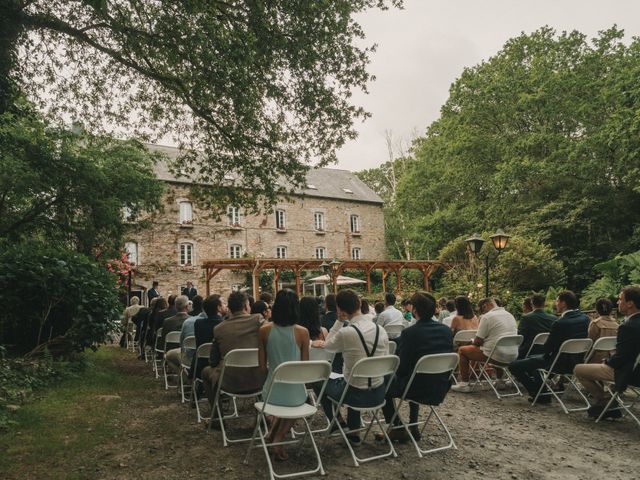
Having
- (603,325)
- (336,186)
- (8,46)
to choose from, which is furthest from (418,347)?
(336,186)

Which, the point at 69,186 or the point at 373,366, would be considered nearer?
the point at 373,366

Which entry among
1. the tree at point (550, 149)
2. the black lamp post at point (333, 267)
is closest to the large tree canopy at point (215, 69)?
the black lamp post at point (333, 267)

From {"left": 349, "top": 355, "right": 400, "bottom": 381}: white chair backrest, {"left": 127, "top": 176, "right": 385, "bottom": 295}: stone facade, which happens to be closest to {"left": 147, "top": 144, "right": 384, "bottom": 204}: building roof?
{"left": 127, "top": 176, "right": 385, "bottom": 295}: stone facade

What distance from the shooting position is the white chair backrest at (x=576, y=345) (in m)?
4.96

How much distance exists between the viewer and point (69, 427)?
4.56 meters

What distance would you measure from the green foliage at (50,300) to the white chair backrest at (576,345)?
21.6 ft

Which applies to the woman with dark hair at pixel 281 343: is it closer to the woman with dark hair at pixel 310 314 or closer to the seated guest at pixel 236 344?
the seated guest at pixel 236 344

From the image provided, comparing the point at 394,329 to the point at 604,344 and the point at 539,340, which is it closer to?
the point at 539,340

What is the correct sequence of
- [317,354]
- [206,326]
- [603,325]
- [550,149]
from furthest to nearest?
[550,149] < [603,325] < [206,326] < [317,354]

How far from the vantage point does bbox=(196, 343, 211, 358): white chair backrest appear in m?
4.71

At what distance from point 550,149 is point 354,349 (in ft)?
68.4

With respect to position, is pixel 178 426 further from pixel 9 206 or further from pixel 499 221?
pixel 499 221

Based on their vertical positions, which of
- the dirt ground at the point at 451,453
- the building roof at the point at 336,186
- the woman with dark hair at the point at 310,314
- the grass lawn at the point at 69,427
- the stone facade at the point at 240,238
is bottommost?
the dirt ground at the point at 451,453

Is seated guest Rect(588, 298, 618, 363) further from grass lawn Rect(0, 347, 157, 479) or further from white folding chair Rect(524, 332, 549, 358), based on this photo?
grass lawn Rect(0, 347, 157, 479)
